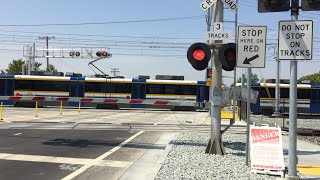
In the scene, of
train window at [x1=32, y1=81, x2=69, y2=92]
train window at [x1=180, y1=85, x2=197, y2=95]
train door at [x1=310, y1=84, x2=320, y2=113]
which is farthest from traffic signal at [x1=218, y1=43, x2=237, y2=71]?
train window at [x1=32, y1=81, x2=69, y2=92]

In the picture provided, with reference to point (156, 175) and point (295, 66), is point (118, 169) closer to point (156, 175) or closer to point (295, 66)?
point (156, 175)

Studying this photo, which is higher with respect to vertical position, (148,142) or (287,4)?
(287,4)

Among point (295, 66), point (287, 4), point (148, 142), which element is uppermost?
point (287, 4)

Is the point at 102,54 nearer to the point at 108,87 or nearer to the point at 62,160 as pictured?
the point at 108,87

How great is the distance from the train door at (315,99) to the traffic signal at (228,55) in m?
31.6

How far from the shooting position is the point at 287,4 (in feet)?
26.8

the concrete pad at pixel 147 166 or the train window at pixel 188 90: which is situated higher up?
the train window at pixel 188 90

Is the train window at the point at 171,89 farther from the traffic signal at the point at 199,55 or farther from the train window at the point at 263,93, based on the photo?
the traffic signal at the point at 199,55

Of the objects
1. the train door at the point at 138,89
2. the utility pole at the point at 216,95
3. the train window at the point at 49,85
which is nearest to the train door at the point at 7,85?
the train window at the point at 49,85

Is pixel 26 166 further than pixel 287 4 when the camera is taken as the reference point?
Yes

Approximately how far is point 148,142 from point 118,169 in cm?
499

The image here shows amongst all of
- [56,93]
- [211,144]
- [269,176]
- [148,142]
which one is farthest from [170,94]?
[269,176]

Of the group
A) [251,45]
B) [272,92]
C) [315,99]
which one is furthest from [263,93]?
[251,45]

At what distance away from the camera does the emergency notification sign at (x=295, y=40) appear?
7.80 meters
